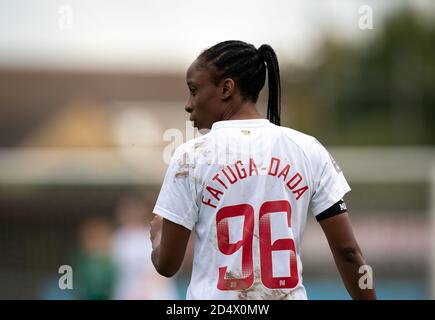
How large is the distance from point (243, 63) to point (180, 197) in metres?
0.58

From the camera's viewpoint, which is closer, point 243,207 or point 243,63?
point 243,207

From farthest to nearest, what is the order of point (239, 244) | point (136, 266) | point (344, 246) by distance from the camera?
point (136, 266), point (344, 246), point (239, 244)

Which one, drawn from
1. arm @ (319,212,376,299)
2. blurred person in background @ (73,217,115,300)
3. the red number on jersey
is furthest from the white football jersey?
blurred person in background @ (73,217,115,300)

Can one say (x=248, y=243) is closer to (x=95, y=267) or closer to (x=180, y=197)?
(x=180, y=197)

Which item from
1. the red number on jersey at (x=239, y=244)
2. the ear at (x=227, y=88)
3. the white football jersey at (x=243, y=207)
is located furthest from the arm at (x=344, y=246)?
the ear at (x=227, y=88)

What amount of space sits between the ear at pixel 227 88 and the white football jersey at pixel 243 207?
0.45 feet

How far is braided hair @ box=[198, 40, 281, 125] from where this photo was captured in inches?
144

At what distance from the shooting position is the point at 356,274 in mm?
3672

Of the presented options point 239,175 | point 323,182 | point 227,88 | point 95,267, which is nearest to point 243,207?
point 239,175

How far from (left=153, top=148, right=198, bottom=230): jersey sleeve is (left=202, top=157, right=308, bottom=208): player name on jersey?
0.06m

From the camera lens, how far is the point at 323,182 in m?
3.66

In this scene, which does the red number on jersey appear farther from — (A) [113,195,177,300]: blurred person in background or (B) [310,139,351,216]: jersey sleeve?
(A) [113,195,177,300]: blurred person in background

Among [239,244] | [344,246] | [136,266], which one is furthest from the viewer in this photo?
[136,266]
